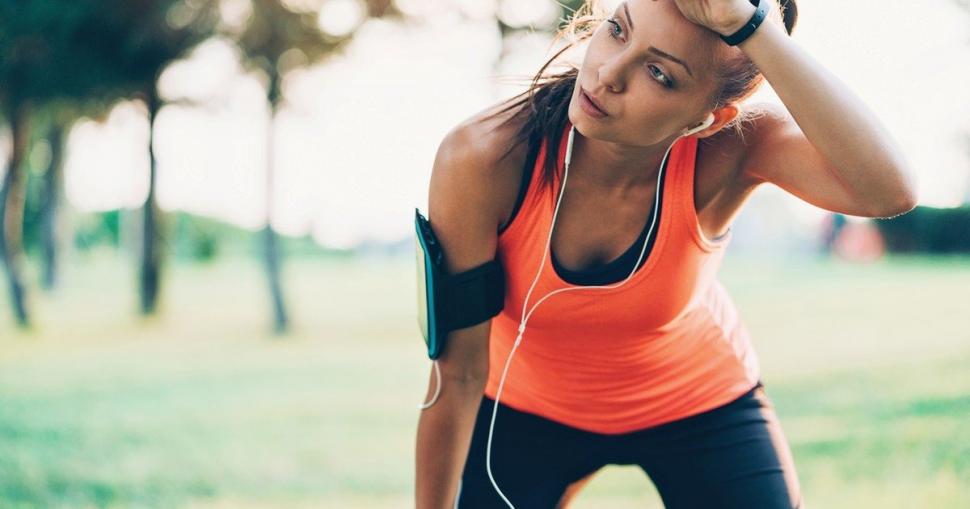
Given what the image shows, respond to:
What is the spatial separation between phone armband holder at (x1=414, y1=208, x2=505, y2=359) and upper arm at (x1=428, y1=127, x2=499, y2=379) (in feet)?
0.05

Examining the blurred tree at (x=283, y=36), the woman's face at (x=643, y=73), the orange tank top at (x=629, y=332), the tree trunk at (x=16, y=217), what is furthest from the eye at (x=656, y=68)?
the tree trunk at (x=16, y=217)

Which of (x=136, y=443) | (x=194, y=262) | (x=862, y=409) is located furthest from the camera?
(x=194, y=262)

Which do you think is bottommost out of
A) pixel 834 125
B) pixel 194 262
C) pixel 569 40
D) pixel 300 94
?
pixel 194 262

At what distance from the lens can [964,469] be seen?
4477 millimetres

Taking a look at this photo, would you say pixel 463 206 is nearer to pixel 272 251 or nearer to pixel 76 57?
pixel 272 251

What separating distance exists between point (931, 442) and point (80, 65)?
10.8 meters

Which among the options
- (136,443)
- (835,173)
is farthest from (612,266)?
(136,443)

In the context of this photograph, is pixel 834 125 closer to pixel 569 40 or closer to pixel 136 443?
pixel 569 40

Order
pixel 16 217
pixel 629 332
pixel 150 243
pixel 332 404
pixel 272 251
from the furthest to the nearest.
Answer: pixel 150 243
pixel 272 251
pixel 16 217
pixel 332 404
pixel 629 332

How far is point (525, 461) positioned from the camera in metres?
2.00

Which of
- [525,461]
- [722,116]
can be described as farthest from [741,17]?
[525,461]

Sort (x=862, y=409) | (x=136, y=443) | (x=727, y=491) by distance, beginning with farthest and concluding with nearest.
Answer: (x=862, y=409), (x=136, y=443), (x=727, y=491)

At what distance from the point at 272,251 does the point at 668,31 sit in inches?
447

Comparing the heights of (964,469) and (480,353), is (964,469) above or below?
below
